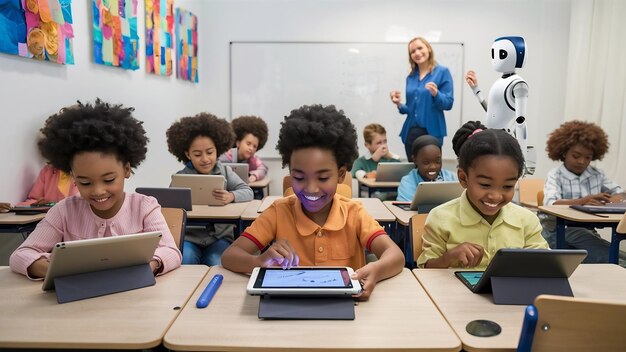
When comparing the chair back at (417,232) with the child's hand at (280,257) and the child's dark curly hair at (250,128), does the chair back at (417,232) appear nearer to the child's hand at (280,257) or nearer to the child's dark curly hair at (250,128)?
the child's hand at (280,257)

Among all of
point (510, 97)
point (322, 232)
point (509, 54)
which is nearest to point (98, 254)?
point (322, 232)

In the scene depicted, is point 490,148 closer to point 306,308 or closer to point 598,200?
point 306,308

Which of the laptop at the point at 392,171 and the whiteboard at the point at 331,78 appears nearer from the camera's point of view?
the laptop at the point at 392,171

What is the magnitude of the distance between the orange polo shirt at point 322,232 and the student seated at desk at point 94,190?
12.3 inches

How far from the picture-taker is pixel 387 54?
5996mm

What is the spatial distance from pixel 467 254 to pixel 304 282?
2.00 feet

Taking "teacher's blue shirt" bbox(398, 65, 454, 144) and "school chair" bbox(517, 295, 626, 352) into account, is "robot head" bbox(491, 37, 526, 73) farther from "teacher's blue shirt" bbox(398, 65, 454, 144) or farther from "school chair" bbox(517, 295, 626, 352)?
"school chair" bbox(517, 295, 626, 352)

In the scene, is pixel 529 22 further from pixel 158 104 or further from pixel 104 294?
pixel 104 294

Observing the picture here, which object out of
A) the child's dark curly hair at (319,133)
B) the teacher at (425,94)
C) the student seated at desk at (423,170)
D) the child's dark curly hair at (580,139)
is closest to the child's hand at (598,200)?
the child's dark curly hair at (580,139)

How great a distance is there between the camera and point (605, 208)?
2.88 m

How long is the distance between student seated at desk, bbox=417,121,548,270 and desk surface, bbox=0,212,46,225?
1.81 m

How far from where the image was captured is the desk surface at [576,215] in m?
2.71

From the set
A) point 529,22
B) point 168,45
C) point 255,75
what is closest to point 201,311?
point 168,45

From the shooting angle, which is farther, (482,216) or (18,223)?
(18,223)
